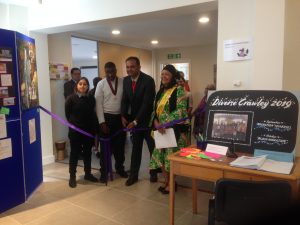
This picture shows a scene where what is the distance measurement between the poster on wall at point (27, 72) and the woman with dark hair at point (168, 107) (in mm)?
1409

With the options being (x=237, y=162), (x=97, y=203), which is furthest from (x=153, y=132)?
(x=237, y=162)

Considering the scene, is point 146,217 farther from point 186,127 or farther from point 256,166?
point 256,166

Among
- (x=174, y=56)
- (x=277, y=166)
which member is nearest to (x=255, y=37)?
(x=277, y=166)

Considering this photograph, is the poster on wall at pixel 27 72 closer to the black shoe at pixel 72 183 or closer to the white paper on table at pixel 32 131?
the white paper on table at pixel 32 131

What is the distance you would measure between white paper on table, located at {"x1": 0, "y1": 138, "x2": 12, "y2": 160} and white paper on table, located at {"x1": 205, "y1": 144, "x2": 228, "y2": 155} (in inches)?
76.1

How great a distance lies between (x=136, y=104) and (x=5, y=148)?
59.8 inches

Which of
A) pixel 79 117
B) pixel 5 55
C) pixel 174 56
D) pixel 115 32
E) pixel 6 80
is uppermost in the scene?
pixel 115 32

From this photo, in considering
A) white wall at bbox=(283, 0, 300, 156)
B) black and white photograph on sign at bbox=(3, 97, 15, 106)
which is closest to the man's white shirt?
black and white photograph on sign at bbox=(3, 97, 15, 106)

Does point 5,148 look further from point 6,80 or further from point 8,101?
point 6,80

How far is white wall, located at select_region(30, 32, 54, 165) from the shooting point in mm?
4184

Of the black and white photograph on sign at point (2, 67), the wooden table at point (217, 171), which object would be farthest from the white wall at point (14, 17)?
the wooden table at point (217, 171)

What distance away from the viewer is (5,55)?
2.64 meters

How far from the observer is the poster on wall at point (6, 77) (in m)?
2.62

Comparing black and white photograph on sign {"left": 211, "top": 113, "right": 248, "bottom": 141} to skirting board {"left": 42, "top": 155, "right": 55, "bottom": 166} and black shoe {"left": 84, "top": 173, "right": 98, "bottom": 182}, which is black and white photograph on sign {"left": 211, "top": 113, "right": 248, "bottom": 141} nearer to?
black shoe {"left": 84, "top": 173, "right": 98, "bottom": 182}
